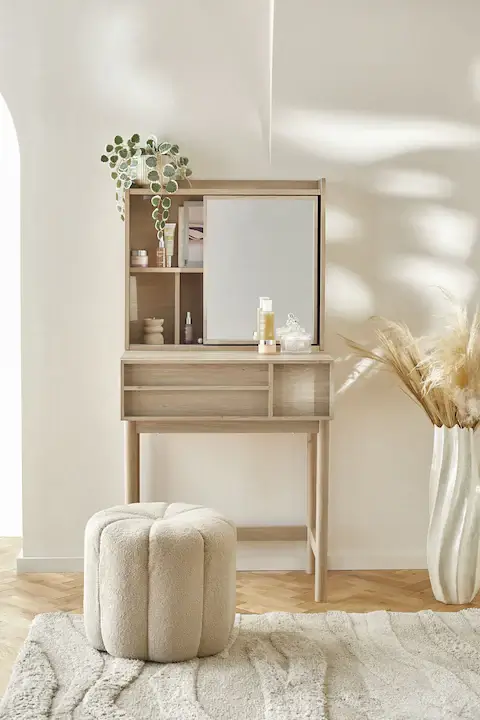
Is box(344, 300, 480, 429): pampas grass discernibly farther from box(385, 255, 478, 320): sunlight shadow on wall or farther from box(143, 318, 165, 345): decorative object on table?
box(143, 318, 165, 345): decorative object on table

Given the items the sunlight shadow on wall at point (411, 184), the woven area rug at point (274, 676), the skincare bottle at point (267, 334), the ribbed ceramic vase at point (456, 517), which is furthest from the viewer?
the sunlight shadow on wall at point (411, 184)

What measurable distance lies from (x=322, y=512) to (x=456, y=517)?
0.51 metres

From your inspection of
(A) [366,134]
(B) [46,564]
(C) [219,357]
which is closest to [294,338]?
(C) [219,357]

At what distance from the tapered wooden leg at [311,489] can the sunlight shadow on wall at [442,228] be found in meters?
0.95

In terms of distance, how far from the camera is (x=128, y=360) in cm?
316

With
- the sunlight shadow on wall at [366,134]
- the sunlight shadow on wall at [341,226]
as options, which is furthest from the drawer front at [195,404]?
the sunlight shadow on wall at [366,134]

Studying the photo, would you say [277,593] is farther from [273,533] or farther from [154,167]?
[154,167]

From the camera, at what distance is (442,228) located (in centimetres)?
365

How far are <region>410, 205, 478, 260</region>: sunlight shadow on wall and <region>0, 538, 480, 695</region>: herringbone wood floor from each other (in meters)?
1.38

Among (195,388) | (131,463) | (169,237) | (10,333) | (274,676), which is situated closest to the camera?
(274,676)

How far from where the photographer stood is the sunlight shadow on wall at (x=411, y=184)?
3623mm

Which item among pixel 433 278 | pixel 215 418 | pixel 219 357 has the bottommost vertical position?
pixel 215 418

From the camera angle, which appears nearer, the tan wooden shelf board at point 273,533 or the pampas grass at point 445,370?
the pampas grass at point 445,370

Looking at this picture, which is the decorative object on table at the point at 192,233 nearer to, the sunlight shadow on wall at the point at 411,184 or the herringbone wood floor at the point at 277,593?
the sunlight shadow on wall at the point at 411,184
